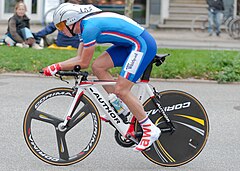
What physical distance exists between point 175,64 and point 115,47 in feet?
22.2

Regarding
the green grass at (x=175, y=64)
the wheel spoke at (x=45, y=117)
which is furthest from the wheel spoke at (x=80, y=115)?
the green grass at (x=175, y=64)

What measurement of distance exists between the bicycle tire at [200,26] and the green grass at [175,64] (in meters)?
9.27

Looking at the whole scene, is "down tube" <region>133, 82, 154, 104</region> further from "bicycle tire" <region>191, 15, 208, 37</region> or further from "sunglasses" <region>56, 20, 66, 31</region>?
"bicycle tire" <region>191, 15, 208, 37</region>

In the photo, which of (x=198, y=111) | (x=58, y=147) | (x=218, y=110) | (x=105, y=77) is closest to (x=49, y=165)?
(x=58, y=147)

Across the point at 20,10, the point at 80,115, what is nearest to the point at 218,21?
the point at 20,10

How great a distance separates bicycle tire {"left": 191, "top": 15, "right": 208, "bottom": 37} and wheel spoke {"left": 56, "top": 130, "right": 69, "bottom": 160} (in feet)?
55.8

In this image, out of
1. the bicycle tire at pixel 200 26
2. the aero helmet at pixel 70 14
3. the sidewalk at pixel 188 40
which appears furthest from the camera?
the bicycle tire at pixel 200 26

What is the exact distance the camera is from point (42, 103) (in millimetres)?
6355

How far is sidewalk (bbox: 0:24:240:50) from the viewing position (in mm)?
19188

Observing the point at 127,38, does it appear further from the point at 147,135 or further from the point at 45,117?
the point at 45,117

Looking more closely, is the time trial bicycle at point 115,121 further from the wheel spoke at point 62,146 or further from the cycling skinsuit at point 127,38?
the cycling skinsuit at point 127,38

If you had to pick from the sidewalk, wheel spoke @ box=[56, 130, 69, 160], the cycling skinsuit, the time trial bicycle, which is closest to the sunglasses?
the cycling skinsuit

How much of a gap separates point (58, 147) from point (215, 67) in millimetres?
7076

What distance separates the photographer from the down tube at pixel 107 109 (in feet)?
20.8
